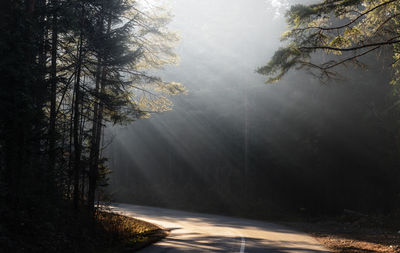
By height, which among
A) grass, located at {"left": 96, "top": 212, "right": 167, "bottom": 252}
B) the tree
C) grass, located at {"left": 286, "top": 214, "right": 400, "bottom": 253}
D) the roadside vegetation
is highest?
the tree

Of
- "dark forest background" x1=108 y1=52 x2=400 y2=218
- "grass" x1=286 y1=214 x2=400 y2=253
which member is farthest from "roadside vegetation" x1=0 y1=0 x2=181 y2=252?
"dark forest background" x1=108 y1=52 x2=400 y2=218

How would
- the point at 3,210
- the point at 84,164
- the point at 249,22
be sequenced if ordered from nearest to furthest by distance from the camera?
the point at 3,210
the point at 84,164
the point at 249,22

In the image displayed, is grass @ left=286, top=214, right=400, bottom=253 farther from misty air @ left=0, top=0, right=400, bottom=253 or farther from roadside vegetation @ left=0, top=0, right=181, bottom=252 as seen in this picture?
roadside vegetation @ left=0, top=0, right=181, bottom=252

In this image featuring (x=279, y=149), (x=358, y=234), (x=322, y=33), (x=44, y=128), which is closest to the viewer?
(x=44, y=128)

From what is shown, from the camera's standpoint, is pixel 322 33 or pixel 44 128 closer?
pixel 44 128

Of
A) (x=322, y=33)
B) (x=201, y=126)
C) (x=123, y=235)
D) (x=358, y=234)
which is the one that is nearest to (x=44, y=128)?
(x=123, y=235)

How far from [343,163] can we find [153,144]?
21.5 m

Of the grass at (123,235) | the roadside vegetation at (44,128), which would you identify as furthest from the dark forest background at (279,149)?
the roadside vegetation at (44,128)

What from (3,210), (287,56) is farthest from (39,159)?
(287,56)

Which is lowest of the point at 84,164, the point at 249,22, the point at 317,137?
the point at 84,164

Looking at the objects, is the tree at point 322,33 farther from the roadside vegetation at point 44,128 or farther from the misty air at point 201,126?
the roadside vegetation at point 44,128

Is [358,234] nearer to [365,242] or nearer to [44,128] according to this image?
[365,242]

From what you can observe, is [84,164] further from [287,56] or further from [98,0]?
[287,56]

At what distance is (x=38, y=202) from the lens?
8.76 meters
